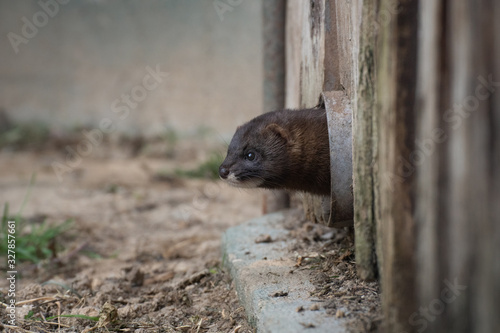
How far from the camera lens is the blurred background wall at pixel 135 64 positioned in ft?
27.8

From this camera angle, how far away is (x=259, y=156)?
10.0 feet

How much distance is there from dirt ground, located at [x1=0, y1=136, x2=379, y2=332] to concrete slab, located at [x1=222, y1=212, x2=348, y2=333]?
0.26ft

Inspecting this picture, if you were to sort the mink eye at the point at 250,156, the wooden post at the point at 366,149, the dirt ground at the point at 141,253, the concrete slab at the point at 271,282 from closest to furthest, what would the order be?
the wooden post at the point at 366,149 < the concrete slab at the point at 271,282 < the dirt ground at the point at 141,253 < the mink eye at the point at 250,156

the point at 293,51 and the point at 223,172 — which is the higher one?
the point at 293,51

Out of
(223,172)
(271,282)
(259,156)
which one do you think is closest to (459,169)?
(271,282)

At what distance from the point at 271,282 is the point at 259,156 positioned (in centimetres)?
81

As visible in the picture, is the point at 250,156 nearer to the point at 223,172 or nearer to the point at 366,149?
the point at 223,172

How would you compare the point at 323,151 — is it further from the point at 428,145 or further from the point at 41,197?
the point at 41,197

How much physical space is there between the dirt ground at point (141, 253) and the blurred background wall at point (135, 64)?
49.8 inches

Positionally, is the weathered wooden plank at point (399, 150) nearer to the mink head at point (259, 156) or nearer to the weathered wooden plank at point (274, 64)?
the mink head at point (259, 156)

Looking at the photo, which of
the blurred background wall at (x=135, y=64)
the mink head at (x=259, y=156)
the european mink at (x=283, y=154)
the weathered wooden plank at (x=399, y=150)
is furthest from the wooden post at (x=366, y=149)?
the blurred background wall at (x=135, y=64)

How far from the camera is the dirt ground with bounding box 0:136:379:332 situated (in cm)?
258

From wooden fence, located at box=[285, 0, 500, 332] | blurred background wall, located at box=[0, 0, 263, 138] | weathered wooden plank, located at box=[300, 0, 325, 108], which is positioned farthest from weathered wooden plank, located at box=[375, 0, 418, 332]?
blurred background wall, located at box=[0, 0, 263, 138]

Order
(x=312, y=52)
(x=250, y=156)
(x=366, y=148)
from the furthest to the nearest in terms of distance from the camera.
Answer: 1. (x=312, y=52)
2. (x=250, y=156)
3. (x=366, y=148)
